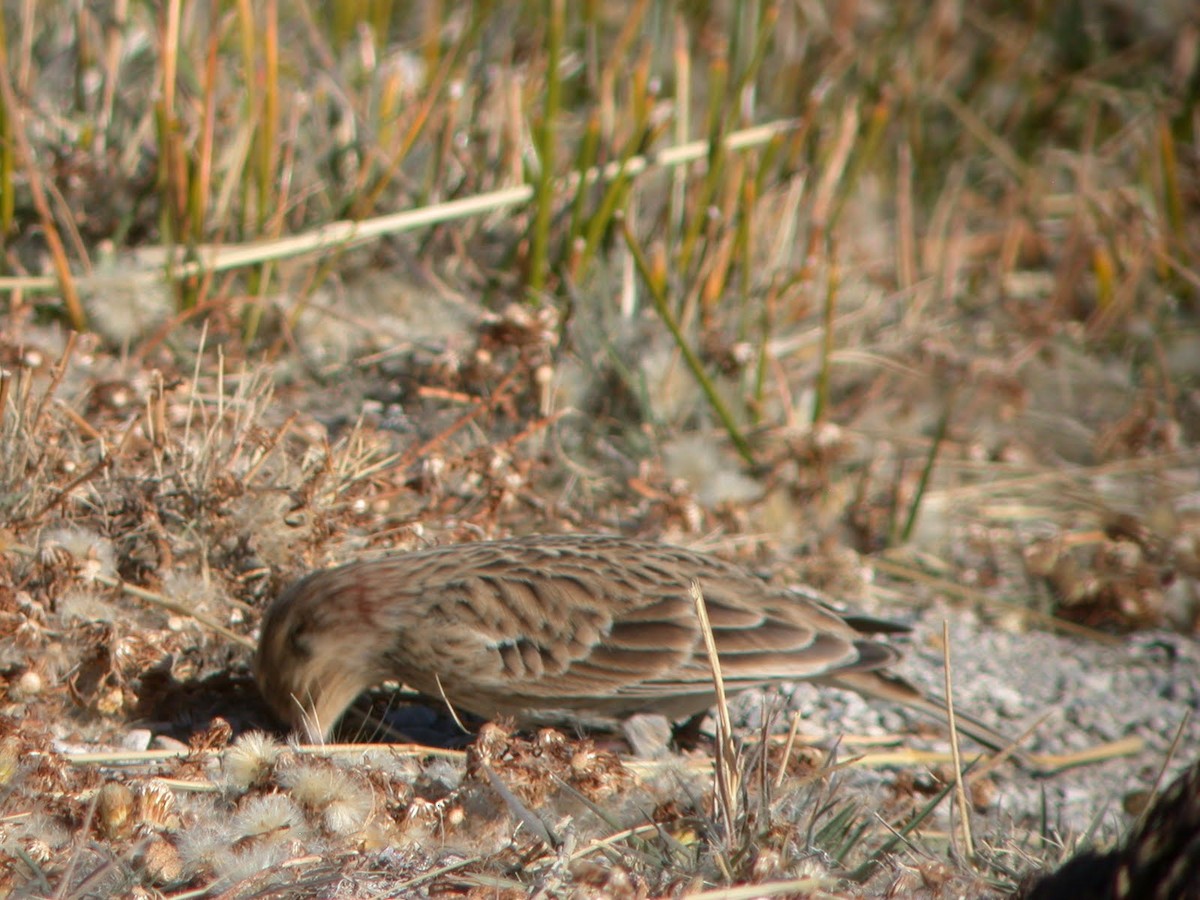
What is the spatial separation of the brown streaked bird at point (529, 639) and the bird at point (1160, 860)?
117cm

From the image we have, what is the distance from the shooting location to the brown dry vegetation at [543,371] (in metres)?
2.78

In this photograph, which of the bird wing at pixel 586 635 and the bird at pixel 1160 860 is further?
the bird wing at pixel 586 635

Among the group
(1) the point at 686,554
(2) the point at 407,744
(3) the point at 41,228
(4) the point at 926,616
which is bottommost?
(4) the point at 926,616

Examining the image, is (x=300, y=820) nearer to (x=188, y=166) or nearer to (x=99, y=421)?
(x=99, y=421)

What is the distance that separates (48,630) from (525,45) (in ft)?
14.0

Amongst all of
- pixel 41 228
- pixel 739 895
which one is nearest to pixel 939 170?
pixel 41 228

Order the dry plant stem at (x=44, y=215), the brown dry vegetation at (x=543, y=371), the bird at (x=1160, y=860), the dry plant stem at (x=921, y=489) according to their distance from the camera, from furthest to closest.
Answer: the dry plant stem at (x=921, y=489) < the dry plant stem at (x=44, y=215) < the brown dry vegetation at (x=543, y=371) < the bird at (x=1160, y=860)

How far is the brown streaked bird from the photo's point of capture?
127 inches

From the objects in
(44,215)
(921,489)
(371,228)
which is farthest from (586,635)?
(44,215)

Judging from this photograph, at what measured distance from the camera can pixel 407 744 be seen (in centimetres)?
322

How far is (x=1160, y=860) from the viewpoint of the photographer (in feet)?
6.95

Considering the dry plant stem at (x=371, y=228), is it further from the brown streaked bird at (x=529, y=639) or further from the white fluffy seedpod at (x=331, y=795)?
the white fluffy seedpod at (x=331, y=795)

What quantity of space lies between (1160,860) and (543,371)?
2799mm

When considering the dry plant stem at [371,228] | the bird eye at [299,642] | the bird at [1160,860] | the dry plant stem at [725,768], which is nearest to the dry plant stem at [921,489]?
the dry plant stem at [371,228]
